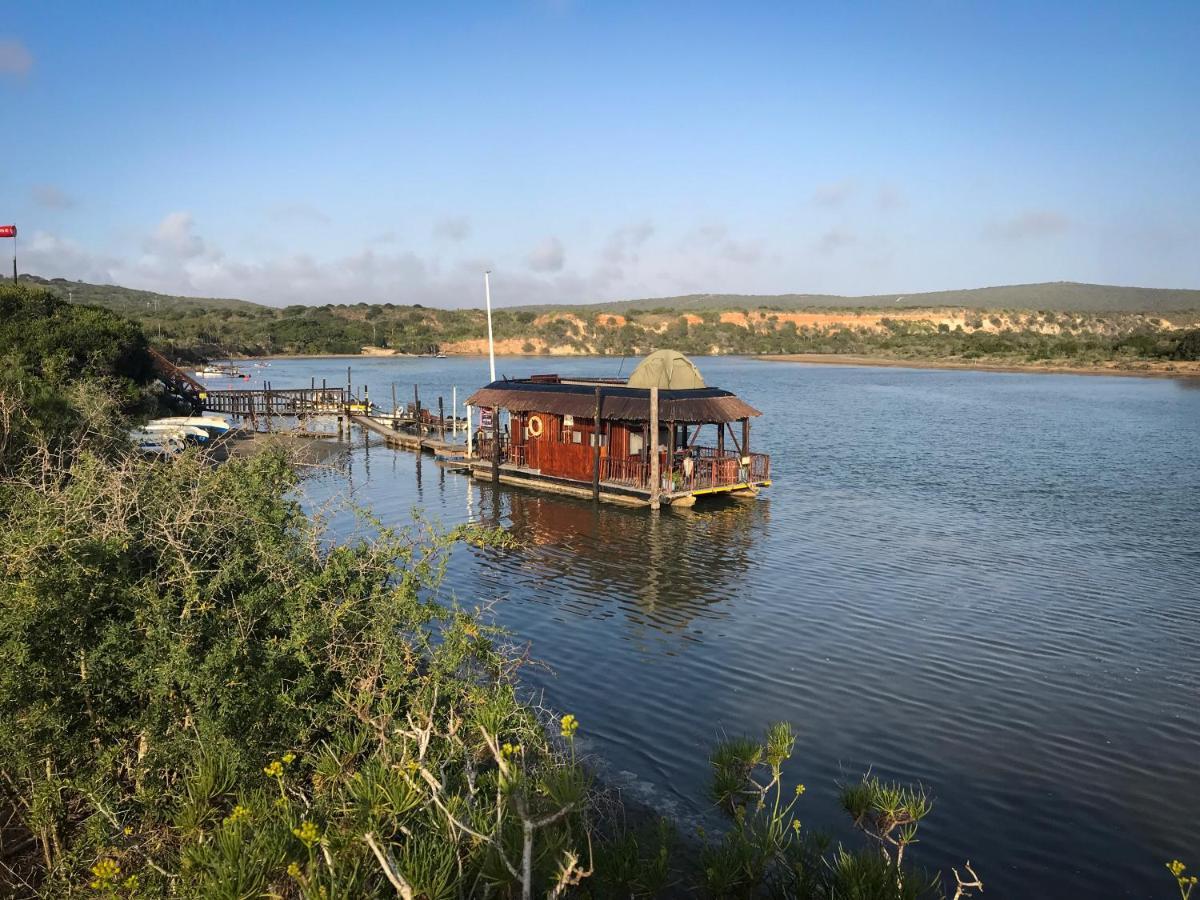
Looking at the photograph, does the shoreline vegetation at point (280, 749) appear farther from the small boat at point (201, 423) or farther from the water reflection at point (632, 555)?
the small boat at point (201, 423)

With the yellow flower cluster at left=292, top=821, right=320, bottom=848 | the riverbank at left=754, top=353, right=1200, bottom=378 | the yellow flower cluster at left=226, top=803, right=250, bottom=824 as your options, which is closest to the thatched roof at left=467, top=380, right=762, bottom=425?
the yellow flower cluster at left=226, top=803, right=250, bottom=824

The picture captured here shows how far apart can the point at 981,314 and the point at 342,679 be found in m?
176

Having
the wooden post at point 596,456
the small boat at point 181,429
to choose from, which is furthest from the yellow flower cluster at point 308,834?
the small boat at point 181,429

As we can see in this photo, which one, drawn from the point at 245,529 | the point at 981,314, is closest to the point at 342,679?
the point at 245,529

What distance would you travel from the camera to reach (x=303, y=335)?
153 m

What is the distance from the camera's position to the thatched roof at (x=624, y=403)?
92.8 feet

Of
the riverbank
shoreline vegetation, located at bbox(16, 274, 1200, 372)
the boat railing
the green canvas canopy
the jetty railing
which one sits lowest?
the boat railing

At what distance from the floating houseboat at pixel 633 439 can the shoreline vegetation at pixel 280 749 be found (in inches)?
698

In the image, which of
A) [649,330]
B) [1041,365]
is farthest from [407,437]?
[649,330]

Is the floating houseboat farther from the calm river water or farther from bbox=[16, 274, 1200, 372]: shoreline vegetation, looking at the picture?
bbox=[16, 274, 1200, 372]: shoreline vegetation

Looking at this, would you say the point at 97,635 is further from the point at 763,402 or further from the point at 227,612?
the point at 763,402

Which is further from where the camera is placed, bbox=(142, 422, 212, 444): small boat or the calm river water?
bbox=(142, 422, 212, 444): small boat

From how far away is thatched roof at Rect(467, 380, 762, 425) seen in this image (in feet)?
92.8

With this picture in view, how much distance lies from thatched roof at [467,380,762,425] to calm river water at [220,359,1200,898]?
3.09 meters
